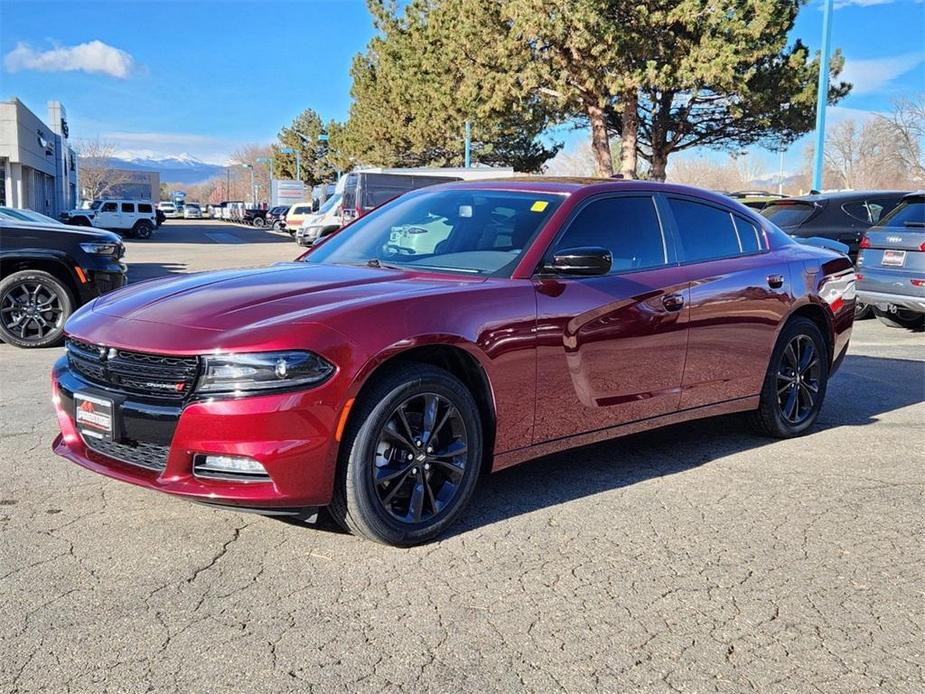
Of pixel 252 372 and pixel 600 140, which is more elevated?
pixel 600 140

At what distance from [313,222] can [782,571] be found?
2729 centimetres

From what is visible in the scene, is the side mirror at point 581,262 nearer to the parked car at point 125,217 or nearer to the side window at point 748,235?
the side window at point 748,235

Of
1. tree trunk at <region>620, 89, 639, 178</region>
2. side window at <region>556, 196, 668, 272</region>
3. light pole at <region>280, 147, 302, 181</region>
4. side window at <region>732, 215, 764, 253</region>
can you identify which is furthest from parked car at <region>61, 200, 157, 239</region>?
side window at <region>556, 196, 668, 272</region>

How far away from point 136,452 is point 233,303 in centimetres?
74

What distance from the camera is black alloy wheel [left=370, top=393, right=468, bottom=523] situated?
145 inches

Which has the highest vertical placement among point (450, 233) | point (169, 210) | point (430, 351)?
point (169, 210)

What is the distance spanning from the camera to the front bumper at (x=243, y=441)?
336 cm

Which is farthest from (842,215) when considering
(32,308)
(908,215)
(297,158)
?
(297,158)

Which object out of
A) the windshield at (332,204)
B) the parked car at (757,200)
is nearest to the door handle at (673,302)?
the parked car at (757,200)

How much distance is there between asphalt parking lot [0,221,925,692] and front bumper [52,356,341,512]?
1.09 ft

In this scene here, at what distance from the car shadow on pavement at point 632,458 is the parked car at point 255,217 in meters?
62.1

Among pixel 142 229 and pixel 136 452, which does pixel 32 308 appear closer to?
pixel 136 452

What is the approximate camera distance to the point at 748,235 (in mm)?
5668

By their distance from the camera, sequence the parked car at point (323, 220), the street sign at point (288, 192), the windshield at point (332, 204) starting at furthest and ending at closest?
the street sign at point (288, 192), the windshield at point (332, 204), the parked car at point (323, 220)
